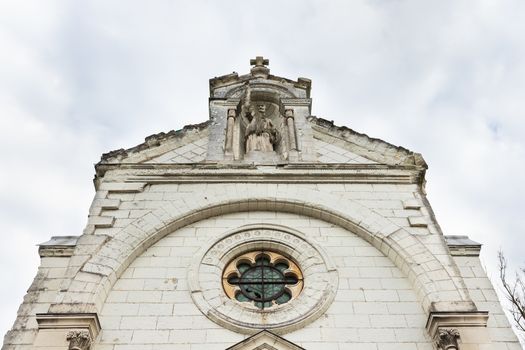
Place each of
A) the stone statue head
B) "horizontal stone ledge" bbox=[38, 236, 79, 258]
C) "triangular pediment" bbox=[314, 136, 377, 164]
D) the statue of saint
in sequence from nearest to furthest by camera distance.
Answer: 1. "horizontal stone ledge" bbox=[38, 236, 79, 258]
2. "triangular pediment" bbox=[314, 136, 377, 164]
3. the statue of saint
4. the stone statue head

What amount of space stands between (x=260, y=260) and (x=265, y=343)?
7.42 feet

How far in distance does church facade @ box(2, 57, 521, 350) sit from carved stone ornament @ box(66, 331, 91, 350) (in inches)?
0.6

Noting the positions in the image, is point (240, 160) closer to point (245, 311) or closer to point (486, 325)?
point (245, 311)

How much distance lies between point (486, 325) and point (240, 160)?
679 centimetres

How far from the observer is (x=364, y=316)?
9.38 meters

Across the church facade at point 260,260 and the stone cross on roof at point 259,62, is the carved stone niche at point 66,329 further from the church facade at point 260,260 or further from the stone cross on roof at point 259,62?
the stone cross on roof at point 259,62

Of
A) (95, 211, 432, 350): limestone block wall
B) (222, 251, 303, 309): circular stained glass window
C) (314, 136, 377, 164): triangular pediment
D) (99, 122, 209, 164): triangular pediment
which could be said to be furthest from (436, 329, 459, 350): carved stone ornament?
(99, 122, 209, 164): triangular pediment

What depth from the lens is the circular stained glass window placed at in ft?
32.9

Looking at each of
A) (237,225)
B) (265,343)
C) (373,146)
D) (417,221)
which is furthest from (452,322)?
(373,146)

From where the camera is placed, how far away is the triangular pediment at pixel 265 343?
8.66m

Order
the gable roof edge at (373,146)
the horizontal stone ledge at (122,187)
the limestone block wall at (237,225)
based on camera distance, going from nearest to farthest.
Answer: the limestone block wall at (237,225) < the horizontal stone ledge at (122,187) < the gable roof edge at (373,146)

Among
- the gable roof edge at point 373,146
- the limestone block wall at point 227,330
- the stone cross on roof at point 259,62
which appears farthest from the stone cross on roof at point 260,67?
the limestone block wall at point 227,330

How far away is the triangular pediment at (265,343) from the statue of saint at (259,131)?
5986mm

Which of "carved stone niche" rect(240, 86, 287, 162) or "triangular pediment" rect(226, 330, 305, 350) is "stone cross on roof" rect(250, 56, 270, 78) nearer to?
"carved stone niche" rect(240, 86, 287, 162)
